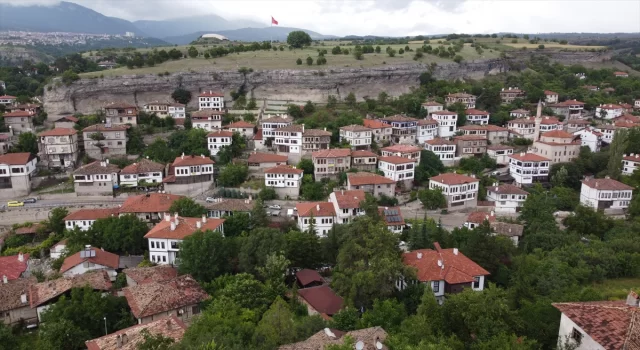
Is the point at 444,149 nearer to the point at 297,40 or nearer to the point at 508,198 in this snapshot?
the point at 508,198

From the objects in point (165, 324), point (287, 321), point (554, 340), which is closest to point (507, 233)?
point (554, 340)

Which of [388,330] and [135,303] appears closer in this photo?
[388,330]

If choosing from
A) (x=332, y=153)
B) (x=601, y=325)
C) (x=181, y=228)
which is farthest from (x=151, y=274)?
(x=601, y=325)

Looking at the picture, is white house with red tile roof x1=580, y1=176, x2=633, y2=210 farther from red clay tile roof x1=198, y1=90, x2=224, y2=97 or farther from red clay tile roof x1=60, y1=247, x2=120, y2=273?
red clay tile roof x1=198, y1=90, x2=224, y2=97

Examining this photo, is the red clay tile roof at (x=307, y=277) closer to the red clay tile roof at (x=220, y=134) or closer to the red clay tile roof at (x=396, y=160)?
the red clay tile roof at (x=396, y=160)

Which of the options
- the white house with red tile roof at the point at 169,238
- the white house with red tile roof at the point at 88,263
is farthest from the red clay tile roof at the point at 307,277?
the white house with red tile roof at the point at 88,263

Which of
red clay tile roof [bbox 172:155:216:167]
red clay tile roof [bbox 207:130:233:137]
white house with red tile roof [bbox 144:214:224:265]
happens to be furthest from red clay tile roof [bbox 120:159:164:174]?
white house with red tile roof [bbox 144:214:224:265]

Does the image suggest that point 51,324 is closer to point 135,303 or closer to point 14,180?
point 135,303
